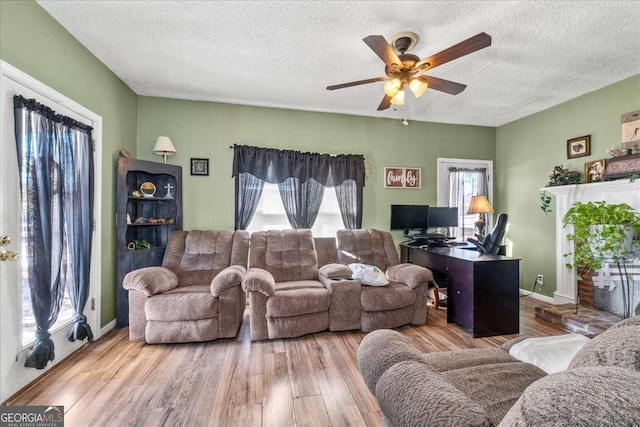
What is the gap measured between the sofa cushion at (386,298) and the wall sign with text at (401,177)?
71.3 inches

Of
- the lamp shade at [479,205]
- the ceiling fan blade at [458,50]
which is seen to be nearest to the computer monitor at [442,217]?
the lamp shade at [479,205]

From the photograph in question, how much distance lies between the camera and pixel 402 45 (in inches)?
91.2

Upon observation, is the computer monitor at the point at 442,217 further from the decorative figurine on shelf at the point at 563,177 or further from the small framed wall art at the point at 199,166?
the small framed wall art at the point at 199,166

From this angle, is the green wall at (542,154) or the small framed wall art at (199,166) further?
the small framed wall art at (199,166)

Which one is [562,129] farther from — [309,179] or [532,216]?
[309,179]

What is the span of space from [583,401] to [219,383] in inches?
82.0

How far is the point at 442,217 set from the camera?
13.5 ft

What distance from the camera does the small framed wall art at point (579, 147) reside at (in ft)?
11.0

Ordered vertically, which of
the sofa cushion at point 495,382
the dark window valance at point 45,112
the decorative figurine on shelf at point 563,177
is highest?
the dark window valance at point 45,112

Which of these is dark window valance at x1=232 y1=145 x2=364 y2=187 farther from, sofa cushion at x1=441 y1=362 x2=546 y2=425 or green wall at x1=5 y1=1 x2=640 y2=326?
sofa cushion at x1=441 y1=362 x2=546 y2=425

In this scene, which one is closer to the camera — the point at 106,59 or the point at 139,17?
the point at 139,17

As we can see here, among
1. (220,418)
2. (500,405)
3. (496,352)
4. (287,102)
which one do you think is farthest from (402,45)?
(220,418)

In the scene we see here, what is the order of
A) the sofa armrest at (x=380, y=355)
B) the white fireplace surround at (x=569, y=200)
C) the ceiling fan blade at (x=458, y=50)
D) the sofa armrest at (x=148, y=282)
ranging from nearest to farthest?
the sofa armrest at (x=380, y=355) < the ceiling fan blade at (x=458, y=50) < the sofa armrest at (x=148, y=282) < the white fireplace surround at (x=569, y=200)

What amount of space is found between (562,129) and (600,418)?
448cm
